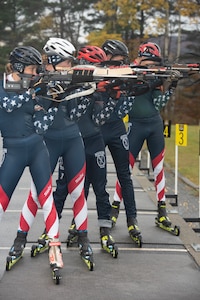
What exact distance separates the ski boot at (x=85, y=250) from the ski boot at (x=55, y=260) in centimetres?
39

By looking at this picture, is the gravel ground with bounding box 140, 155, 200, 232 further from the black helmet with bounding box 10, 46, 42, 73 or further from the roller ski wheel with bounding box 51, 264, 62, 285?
the black helmet with bounding box 10, 46, 42, 73

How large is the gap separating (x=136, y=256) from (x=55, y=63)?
89.9 inches

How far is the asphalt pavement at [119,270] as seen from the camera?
574 centimetres

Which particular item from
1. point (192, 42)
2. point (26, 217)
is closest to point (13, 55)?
point (26, 217)

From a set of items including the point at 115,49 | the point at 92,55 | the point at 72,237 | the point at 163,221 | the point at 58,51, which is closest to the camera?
the point at 58,51

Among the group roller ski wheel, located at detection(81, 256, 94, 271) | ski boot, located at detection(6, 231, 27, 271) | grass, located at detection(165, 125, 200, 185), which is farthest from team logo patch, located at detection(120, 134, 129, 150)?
grass, located at detection(165, 125, 200, 185)

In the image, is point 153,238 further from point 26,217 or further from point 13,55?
point 13,55

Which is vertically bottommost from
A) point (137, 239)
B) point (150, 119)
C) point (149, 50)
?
point (137, 239)

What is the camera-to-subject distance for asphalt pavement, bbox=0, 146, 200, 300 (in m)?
5.74

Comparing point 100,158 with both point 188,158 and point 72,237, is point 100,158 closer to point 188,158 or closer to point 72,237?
point 72,237

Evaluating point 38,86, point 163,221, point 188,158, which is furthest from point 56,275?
point 188,158

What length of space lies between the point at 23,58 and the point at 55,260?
196 centimetres

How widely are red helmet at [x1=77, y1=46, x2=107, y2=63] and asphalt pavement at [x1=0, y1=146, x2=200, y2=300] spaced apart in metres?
2.12

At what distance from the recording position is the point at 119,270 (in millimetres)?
6430
